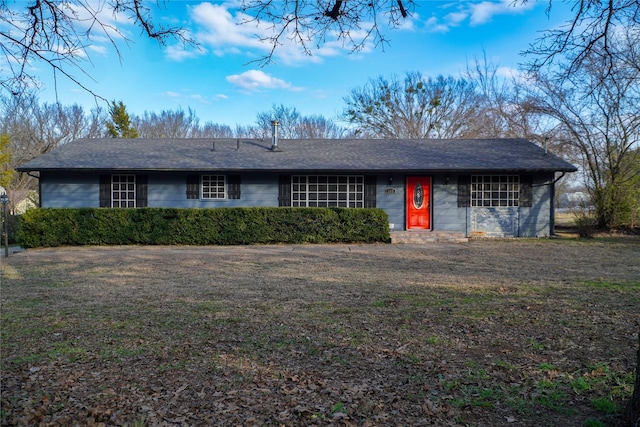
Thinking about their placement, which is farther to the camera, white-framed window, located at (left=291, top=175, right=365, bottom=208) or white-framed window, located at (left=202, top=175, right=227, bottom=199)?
white-framed window, located at (left=291, top=175, right=365, bottom=208)

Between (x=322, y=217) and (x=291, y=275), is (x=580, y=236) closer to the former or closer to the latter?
(x=322, y=217)

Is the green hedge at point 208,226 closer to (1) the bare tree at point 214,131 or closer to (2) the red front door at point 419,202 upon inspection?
(2) the red front door at point 419,202

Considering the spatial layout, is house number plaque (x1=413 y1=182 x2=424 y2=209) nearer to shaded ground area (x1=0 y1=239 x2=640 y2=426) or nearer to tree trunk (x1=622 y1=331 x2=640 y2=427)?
shaded ground area (x1=0 y1=239 x2=640 y2=426)

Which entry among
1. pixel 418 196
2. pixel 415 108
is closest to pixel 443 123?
pixel 415 108

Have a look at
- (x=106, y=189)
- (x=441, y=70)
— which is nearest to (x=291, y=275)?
(x=106, y=189)

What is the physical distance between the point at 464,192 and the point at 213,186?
8.60m

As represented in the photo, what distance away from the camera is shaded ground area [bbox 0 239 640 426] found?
275 cm

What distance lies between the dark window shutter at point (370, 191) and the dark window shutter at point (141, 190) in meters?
7.46

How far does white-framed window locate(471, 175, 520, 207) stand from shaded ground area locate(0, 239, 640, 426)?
676cm

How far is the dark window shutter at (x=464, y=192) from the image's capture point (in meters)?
14.1

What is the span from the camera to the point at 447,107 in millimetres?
28578

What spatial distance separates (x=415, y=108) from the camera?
28500 millimetres

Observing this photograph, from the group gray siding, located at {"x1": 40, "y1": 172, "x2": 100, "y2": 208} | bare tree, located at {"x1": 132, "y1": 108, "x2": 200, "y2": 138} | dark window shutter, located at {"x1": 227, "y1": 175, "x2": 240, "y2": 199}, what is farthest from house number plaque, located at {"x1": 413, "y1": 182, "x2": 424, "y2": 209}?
bare tree, located at {"x1": 132, "y1": 108, "x2": 200, "y2": 138}

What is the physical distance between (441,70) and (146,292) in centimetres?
2887
